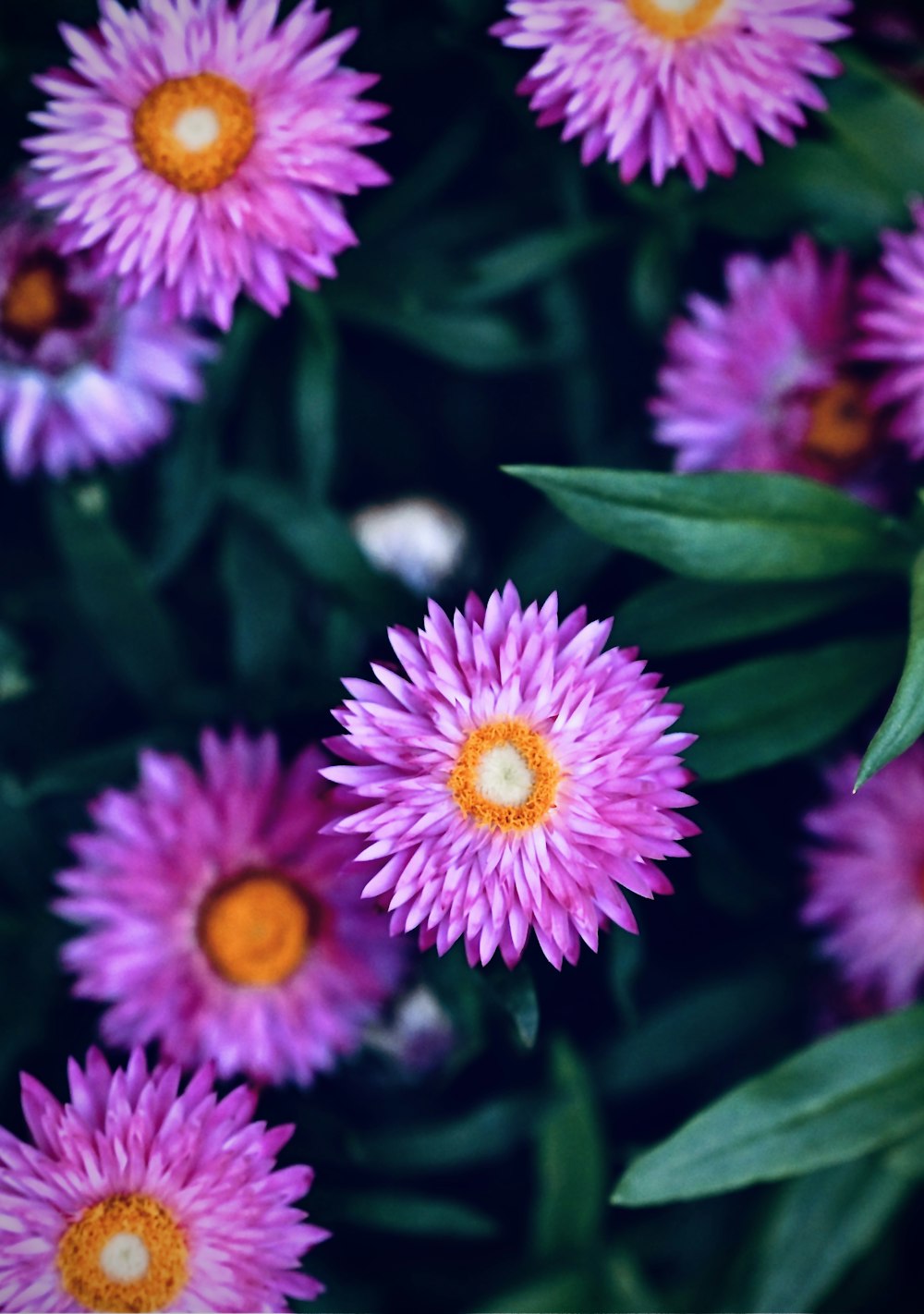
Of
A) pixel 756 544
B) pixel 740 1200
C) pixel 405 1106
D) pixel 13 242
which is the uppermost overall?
pixel 13 242

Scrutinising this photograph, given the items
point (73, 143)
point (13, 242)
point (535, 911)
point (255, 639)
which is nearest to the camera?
point (535, 911)

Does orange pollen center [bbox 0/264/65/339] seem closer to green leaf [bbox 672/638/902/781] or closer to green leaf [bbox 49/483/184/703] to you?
green leaf [bbox 49/483/184/703]

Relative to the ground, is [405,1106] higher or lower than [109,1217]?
higher

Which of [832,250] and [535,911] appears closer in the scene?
[535,911]

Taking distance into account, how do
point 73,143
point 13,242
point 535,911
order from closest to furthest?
1. point 535,911
2. point 73,143
3. point 13,242

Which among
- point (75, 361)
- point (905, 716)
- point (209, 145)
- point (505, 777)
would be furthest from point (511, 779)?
point (75, 361)

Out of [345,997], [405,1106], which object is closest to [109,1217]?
[345,997]

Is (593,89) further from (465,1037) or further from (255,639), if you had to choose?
(465,1037)
